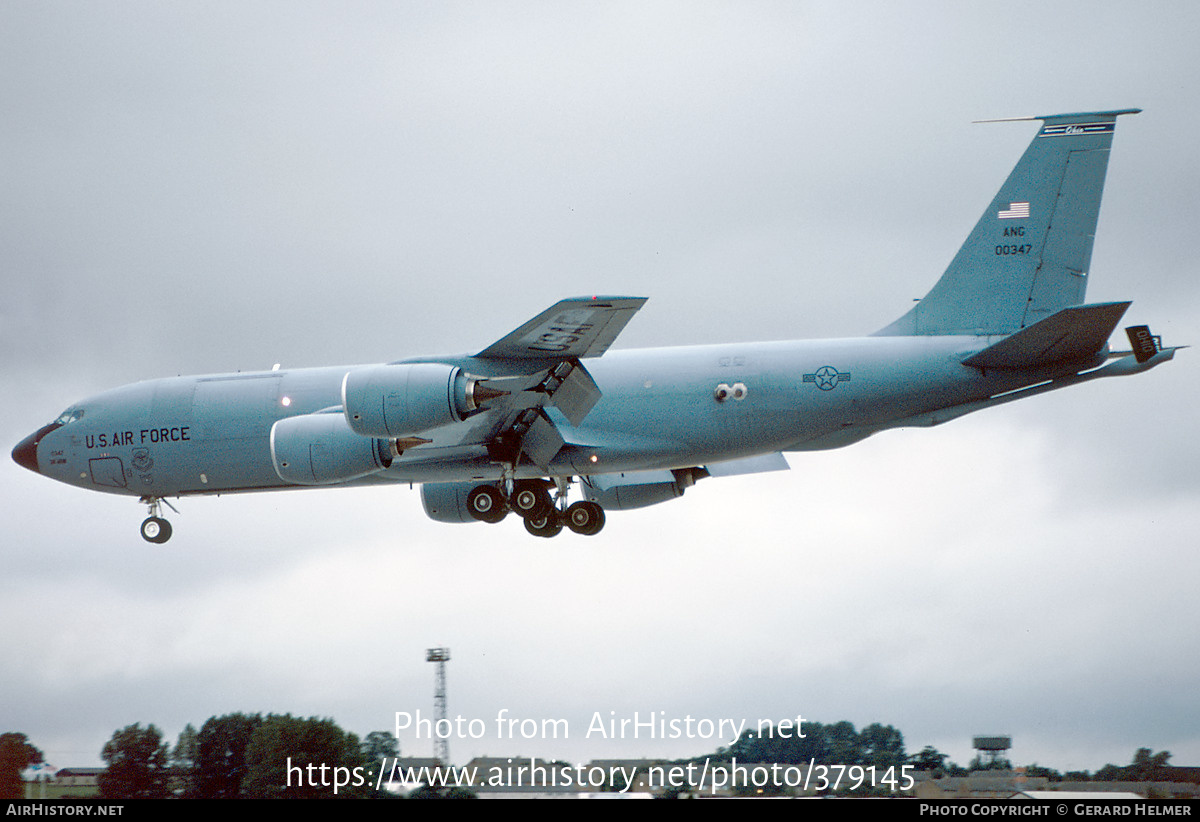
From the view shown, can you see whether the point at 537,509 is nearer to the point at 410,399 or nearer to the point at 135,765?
Answer: the point at 410,399

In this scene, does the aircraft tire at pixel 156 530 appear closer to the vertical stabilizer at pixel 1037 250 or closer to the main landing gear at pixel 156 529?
the main landing gear at pixel 156 529

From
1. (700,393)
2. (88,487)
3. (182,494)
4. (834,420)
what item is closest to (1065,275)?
Answer: (834,420)

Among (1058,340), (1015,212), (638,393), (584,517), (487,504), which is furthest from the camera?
(584,517)

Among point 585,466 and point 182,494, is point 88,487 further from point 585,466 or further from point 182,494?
point 585,466

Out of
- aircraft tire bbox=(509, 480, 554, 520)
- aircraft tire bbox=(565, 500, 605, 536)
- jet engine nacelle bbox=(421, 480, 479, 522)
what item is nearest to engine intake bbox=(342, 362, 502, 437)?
aircraft tire bbox=(509, 480, 554, 520)

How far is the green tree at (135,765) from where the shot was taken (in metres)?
29.9

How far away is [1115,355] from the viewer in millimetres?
26438

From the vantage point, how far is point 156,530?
3219 cm

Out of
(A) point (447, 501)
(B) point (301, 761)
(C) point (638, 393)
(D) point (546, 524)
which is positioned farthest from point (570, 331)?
(B) point (301, 761)

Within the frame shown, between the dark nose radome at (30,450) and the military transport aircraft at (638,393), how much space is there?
1.95 m

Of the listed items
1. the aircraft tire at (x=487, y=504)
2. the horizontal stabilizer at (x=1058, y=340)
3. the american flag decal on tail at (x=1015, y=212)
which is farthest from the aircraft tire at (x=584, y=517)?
the american flag decal on tail at (x=1015, y=212)

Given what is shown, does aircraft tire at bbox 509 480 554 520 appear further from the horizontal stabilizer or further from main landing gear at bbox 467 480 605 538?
the horizontal stabilizer

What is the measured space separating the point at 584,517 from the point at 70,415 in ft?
Result: 41.4

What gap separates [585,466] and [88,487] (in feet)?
40.1
